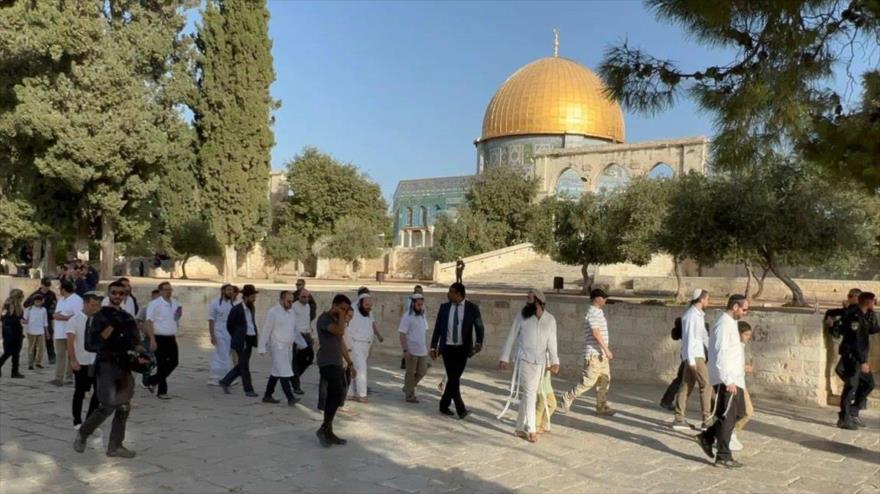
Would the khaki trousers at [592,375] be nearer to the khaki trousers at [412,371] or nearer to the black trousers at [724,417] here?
the black trousers at [724,417]

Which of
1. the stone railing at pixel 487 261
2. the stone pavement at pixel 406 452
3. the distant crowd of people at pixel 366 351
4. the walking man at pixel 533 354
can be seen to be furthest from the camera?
the stone railing at pixel 487 261

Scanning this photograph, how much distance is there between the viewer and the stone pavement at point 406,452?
5168 millimetres

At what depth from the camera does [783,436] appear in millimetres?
6965

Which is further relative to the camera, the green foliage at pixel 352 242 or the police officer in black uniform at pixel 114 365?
the green foliage at pixel 352 242

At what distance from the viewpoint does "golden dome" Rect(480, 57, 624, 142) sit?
182 ft

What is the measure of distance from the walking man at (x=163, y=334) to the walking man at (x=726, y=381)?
613 centimetres

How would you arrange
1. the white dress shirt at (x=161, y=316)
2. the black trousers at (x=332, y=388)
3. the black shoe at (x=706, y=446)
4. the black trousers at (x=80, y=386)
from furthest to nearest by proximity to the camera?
the white dress shirt at (x=161, y=316)
the black trousers at (x=80, y=386)
the black trousers at (x=332, y=388)
the black shoe at (x=706, y=446)

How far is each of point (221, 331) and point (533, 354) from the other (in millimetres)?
5012

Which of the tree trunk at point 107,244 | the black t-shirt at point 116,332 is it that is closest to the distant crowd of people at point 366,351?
the black t-shirt at point 116,332

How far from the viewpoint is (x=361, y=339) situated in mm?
8320

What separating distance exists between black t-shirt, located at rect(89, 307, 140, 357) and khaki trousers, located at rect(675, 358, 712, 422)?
201 inches

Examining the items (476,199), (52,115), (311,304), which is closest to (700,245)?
(311,304)

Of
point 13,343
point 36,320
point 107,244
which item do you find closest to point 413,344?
point 13,343

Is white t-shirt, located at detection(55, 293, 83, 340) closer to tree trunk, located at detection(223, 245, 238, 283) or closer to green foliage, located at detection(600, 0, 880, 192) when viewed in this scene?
green foliage, located at detection(600, 0, 880, 192)
